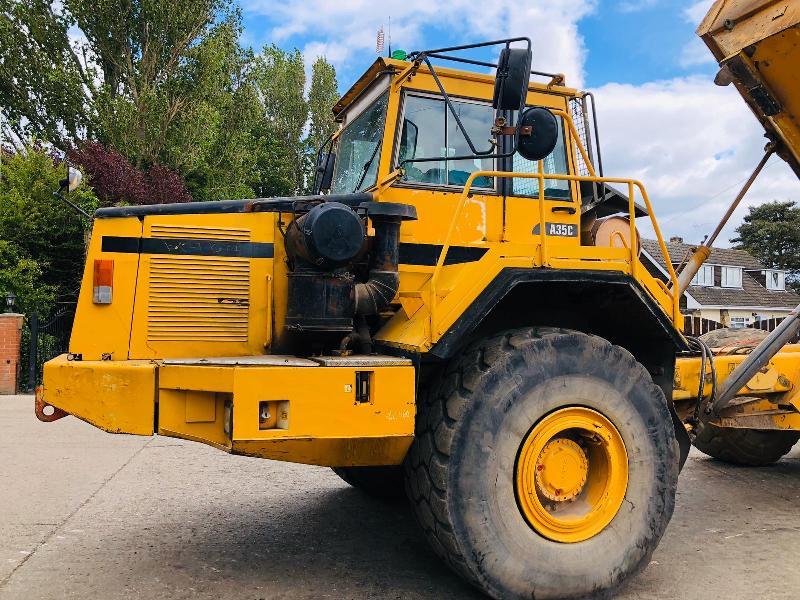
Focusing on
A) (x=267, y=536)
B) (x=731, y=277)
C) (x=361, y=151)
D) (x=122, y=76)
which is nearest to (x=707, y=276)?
(x=731, y=277)

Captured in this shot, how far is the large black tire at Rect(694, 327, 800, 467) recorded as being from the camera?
20.6ft

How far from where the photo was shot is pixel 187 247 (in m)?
3.81

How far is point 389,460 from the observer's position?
3.52 metres

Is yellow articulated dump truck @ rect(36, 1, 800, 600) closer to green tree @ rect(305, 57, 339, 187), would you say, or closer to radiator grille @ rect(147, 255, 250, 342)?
radiator grille @ rect(147, 255, 250, 342)

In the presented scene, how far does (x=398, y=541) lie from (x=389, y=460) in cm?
118

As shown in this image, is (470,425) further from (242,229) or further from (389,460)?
(242,229)

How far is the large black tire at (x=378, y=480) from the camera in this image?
5141 mm

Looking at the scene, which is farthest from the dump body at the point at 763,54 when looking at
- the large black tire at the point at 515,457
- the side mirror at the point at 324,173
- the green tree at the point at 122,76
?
the green tree at the point at 122,76

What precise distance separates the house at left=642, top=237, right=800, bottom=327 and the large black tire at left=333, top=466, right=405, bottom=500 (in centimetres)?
3405

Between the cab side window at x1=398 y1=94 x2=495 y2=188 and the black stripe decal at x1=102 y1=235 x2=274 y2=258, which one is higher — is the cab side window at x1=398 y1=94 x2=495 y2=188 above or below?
above

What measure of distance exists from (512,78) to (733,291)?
42.3 m

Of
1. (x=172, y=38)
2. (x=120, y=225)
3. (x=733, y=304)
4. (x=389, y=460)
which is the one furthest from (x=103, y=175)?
(x=733, y=304)

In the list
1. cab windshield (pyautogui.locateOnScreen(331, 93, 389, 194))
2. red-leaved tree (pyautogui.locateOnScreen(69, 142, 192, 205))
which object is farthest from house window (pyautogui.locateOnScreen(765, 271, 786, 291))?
cab windshield (pyautogui.locateOnScreen(331, 93, 389, 194))

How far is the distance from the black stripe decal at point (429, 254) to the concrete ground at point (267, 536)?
1.73 metres
